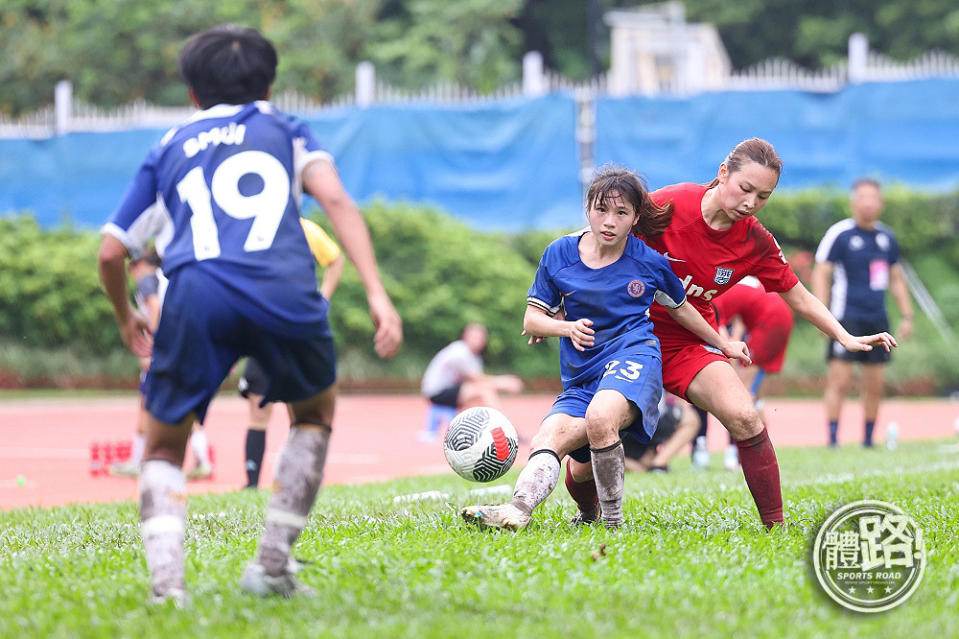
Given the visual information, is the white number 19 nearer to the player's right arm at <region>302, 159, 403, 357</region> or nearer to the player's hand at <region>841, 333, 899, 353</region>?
the player's right arm at <region>302, 159, 403, 357</region>

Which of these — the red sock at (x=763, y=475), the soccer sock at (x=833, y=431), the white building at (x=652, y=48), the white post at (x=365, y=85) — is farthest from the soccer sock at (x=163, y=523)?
the white building at (x=652, y=48)

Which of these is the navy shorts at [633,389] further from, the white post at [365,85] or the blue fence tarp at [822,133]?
the white post at [365,85]

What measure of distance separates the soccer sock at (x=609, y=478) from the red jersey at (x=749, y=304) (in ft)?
16.9

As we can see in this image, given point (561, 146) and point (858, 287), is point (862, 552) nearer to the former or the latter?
point (858, 287)

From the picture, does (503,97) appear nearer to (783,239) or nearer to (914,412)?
(783,239)

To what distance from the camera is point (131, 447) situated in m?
11.7

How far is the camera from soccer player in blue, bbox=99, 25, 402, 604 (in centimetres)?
414

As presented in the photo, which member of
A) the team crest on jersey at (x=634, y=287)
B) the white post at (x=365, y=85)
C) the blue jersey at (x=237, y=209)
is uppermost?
the white post at (x=365, y=85)

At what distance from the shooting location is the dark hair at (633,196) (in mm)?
5707

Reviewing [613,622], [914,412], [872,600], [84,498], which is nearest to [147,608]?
[613,622]

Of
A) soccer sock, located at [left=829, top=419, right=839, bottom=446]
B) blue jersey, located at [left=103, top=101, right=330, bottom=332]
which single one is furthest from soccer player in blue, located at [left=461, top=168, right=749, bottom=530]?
soccer sock, located at [left=829, top=419, right=839, bottom=446]

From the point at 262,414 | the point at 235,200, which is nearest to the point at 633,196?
the point at 235,200

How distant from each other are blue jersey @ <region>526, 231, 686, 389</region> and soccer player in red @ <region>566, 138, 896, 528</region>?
0.25 metres

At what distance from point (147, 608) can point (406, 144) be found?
66.7 feet
